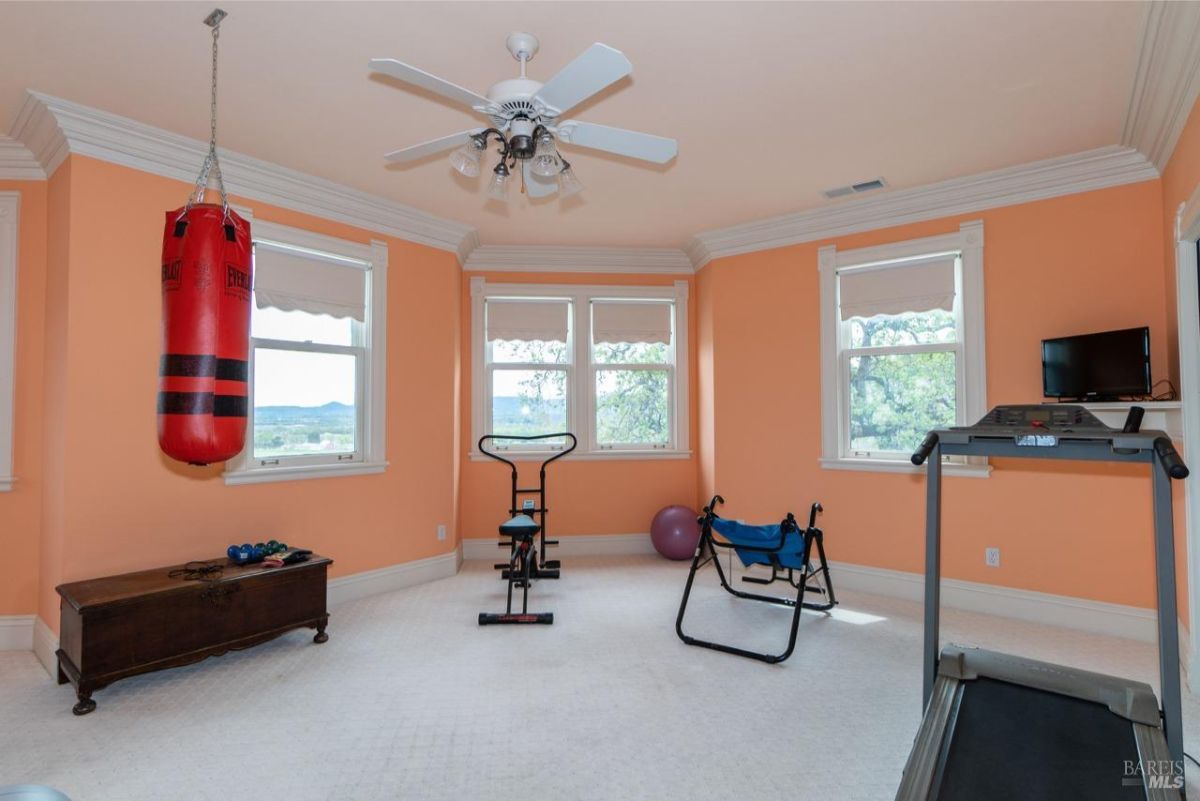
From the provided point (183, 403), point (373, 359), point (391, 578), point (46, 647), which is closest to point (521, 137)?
point (183, 403)

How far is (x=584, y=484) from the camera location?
5.33 meters

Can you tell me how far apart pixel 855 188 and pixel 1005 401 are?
1.65 m

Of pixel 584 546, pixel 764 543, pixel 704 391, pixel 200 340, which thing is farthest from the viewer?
pixel 584 546

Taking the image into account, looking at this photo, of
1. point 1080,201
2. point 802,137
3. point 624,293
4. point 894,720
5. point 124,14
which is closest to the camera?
point 124,14

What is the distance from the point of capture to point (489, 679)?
2.89 metres

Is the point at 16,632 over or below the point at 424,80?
below

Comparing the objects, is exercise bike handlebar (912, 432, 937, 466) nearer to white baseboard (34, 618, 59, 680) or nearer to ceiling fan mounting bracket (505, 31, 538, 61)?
ceiling fan mounting bracket (505, 31, 538, 61)

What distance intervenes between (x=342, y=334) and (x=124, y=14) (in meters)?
2.12

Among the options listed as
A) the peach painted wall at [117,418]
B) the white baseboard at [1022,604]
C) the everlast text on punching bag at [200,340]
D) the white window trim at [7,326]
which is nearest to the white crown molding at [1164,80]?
the white baseboard at [1022,604]

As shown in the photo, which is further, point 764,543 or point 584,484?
point 584,484

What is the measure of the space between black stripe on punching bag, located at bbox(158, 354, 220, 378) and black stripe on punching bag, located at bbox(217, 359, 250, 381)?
0.03 m

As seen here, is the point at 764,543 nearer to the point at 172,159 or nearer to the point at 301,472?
the point at 301,472

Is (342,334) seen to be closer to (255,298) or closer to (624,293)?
(255,298)

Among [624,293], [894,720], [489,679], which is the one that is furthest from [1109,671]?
[624,293]
